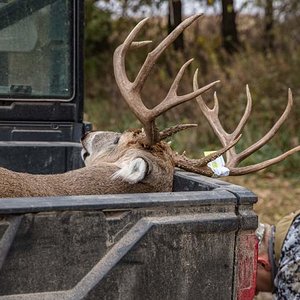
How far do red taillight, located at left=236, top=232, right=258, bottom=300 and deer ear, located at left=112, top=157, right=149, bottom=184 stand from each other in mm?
749

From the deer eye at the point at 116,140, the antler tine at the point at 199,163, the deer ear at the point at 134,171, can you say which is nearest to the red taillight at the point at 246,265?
the deer ear at the point at 134,171

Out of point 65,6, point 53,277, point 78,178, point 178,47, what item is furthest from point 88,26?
point 53,277

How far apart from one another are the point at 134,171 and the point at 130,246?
924 mm

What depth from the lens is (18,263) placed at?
2.51 m

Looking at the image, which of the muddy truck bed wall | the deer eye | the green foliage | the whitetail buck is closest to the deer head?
the whitetail buck

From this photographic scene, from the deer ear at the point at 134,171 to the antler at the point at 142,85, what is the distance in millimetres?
170

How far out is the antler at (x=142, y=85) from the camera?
3439 millimetres

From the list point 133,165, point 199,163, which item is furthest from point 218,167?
point 133,165

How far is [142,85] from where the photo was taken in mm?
3629

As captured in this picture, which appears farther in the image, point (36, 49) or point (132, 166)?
point (36, 49)

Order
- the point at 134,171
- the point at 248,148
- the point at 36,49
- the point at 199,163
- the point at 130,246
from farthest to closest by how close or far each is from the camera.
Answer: the point at 36,49 < the point at 248,148 < the point at 199,163 < the point at 134,171 < the point at 130,246

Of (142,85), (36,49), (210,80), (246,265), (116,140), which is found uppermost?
(210,80)

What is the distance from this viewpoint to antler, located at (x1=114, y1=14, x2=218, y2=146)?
11.3 ft

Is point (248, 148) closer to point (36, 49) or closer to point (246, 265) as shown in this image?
point (36, 49)
